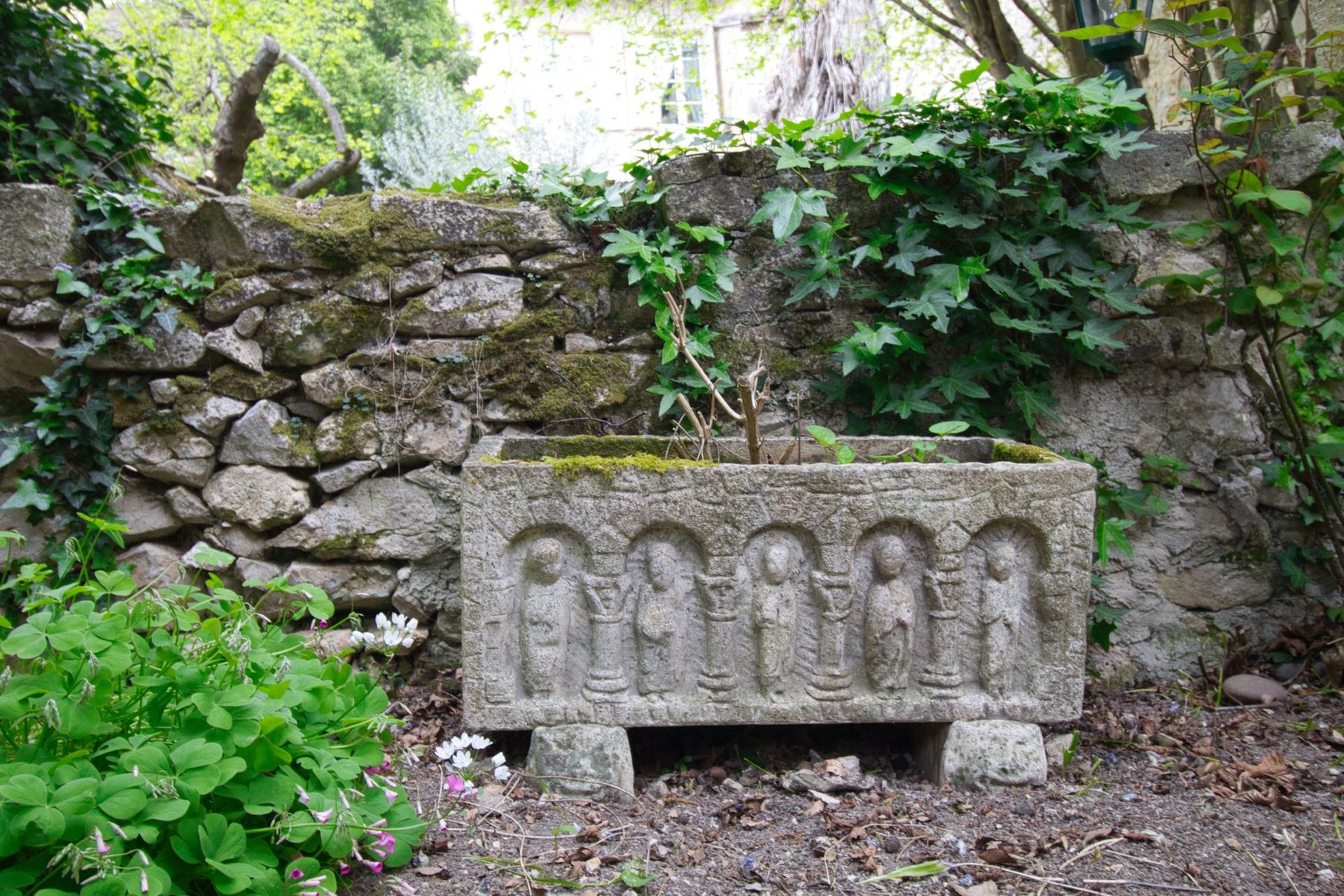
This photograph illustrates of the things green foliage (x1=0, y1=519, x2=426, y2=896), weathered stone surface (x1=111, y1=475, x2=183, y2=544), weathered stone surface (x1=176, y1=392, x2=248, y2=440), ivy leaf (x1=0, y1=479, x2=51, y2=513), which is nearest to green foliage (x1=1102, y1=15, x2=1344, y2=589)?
green foliage (x1=0, y1=519, x2=426, y2=896)

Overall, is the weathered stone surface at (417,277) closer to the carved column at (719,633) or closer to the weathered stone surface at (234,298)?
the weathered stone surface at (234,298)

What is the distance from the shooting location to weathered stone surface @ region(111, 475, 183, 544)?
9.06 ft

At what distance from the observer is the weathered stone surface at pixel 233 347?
274cm

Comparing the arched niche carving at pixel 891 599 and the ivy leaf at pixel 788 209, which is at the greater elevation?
the ivy leaf at pixel 788 209

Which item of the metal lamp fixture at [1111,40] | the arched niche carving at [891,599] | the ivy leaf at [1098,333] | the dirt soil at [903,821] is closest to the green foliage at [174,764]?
the dirt soil at [903,821]

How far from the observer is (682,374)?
2879mm

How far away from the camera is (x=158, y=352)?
2727 mm

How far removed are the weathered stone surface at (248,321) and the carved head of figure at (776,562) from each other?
1.73m

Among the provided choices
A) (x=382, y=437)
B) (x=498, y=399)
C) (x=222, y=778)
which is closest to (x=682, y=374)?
(x=498, y=399)

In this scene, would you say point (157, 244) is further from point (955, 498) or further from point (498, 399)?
point (955, 498)

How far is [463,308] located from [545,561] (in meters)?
1.07

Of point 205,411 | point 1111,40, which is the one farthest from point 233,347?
point 1111,40

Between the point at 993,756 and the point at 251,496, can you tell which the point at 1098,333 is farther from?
the point at 251,496

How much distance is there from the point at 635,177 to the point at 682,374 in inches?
26.4
